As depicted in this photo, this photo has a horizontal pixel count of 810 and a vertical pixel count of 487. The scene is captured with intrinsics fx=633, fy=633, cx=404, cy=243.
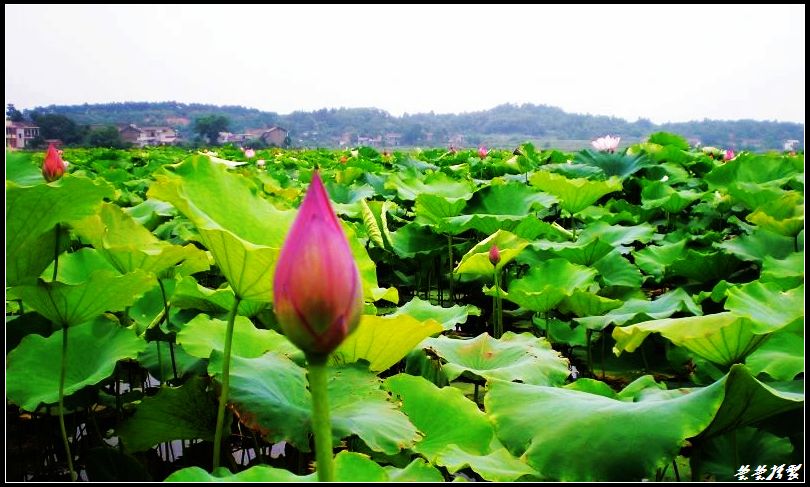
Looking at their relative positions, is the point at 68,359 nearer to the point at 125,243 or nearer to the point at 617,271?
the point at 125,243

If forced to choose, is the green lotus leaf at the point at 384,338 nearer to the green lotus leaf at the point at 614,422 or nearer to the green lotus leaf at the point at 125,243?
the green lotus leaf at the point at 614,422

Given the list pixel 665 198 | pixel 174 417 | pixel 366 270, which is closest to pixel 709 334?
pixel 366 270

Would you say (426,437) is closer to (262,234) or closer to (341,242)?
(262,234)

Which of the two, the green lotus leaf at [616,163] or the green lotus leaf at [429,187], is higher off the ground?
the green lotus leaf at [616,163]

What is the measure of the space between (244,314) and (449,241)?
127cm

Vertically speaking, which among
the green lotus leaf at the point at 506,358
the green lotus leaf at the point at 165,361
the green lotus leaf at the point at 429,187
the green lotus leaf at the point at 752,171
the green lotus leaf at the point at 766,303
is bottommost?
the green lotus leaf at the point at 165,361

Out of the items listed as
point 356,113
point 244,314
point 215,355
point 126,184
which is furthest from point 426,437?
point 356,113

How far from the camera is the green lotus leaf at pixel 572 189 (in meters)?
2.83

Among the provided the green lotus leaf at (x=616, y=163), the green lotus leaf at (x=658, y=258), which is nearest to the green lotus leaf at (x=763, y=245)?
the green lotus leaf at (x=658, y=258)

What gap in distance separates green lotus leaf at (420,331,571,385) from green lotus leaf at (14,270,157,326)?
0.63 meters

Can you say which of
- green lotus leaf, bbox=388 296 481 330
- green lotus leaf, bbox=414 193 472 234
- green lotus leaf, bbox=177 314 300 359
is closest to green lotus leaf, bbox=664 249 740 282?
green lotus leaf, bbox=414 193 472 234

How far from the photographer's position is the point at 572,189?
2.91 m

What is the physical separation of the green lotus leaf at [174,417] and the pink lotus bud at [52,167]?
0.65 m

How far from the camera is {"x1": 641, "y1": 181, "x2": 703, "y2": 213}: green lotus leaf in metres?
3.24
